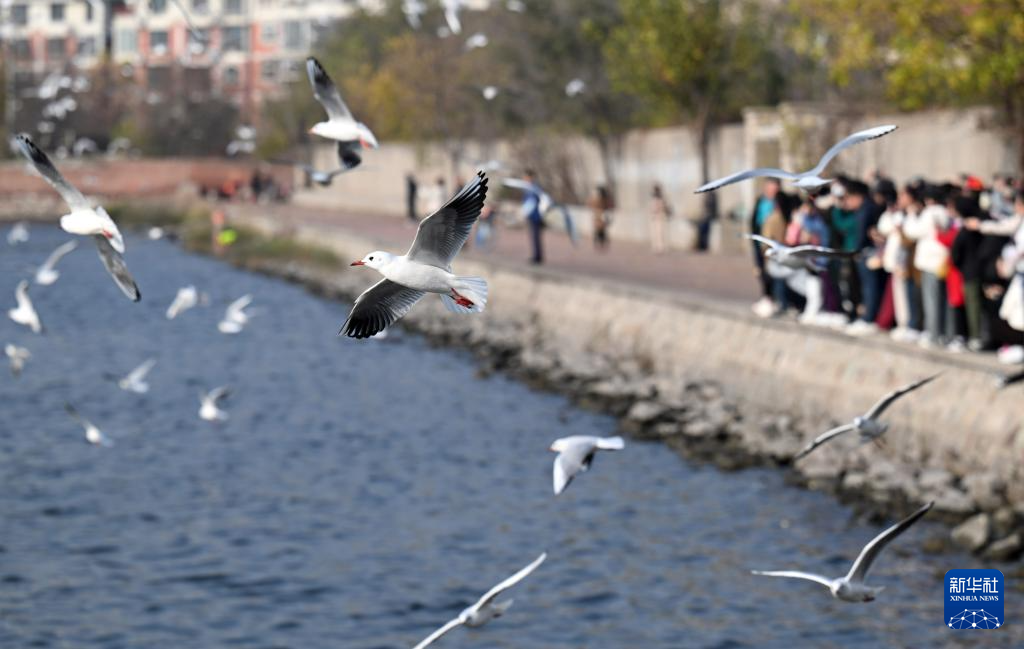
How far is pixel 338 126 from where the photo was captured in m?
8.66

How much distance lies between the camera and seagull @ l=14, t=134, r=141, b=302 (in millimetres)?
7336

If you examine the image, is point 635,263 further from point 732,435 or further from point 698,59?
point 732,435

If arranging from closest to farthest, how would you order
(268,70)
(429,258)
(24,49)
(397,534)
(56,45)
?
(429,258)
(397,534)
(268,70)
(24,49)
(56,45)

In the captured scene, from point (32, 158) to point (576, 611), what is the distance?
7318mm

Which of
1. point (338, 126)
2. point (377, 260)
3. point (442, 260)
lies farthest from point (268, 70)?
point (442, 260)

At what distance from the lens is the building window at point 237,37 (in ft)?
313

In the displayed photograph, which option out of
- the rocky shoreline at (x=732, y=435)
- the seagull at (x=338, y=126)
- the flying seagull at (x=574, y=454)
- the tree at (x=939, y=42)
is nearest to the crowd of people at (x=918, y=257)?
the rocky shoreline at (x=732, y=435)

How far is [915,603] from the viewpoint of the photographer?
1313 cm

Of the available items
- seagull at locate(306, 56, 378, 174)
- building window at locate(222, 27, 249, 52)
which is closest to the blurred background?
seagull at locate(306, 56, 378, 174)

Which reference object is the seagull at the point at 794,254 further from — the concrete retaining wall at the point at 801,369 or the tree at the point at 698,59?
the tree at the point at 698,59

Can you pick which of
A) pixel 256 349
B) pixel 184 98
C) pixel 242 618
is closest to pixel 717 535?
pixel 242 618

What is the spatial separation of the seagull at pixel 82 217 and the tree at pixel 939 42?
45.2ft

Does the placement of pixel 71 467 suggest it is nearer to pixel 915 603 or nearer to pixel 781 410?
pixel 781 410

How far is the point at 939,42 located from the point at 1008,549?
29.9 ft
